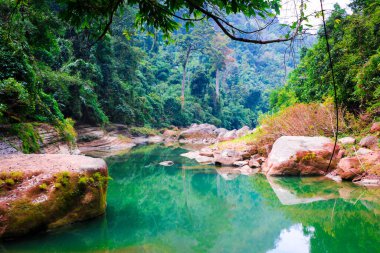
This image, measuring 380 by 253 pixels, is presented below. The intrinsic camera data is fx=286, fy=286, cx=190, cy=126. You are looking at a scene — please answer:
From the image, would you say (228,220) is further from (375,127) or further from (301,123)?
(301,123)

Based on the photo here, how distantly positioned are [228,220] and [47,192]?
3.66 metres

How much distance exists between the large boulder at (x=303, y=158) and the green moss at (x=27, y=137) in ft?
26.2

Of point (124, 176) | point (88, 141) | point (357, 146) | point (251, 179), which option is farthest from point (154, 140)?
point (357, 146)

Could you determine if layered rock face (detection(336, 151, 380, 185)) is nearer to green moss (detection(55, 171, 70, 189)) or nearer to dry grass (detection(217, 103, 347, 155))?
dry grass (detection(217, 103, 347, 155))

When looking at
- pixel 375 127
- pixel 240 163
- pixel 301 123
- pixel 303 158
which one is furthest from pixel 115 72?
pixel 375 127

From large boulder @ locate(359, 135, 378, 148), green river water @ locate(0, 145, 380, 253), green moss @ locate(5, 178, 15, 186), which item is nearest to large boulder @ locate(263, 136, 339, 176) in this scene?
green river water @ locate(0, 145, 380, 253)

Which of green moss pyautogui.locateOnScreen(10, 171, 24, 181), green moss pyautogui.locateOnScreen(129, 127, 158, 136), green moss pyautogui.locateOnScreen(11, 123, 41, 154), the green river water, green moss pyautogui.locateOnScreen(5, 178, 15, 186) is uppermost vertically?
green moss pyautogui.locateOnScreen(11, 123, 41, 154)

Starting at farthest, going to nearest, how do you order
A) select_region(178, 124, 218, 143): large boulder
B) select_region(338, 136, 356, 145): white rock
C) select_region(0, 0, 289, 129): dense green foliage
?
select_region(178, 124, 218, 143): large boulder < select_region(338, 136, 356, 145): white rock < select_region(0, 0, 289, 129): dense green foliage

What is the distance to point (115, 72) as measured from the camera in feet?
81.1

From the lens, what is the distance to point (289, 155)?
10008mm

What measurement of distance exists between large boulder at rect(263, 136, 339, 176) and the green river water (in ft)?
1.68

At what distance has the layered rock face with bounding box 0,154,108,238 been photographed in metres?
4.38

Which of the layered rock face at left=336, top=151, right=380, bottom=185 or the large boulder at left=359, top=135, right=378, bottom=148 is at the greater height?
the large boulder at left=359, top=135, right=378, bottom=148

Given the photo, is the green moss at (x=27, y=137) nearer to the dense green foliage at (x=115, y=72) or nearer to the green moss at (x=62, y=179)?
the dense green foliage at (x=115, y=72)
